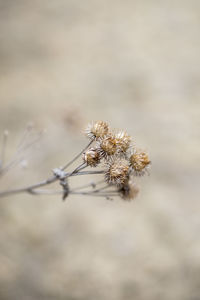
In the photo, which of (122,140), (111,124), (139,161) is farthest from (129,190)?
(111,124)

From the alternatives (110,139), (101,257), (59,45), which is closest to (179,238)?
(101,257)

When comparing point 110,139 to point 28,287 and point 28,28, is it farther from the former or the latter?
point 28,28

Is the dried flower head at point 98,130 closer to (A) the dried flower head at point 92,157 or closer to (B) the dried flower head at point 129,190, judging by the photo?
(A) the dried flower head at point 92,157

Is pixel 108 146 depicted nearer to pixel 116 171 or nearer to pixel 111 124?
pixel 116 171

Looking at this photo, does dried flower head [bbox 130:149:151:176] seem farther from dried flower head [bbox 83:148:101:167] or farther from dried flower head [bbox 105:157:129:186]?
dried flower head [bbox 83:148:101:167]

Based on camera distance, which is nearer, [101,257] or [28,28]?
[101,257]

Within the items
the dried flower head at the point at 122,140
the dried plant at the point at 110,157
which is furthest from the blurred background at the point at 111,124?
the dried flower head at the point at 122,140
